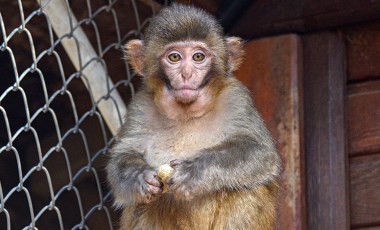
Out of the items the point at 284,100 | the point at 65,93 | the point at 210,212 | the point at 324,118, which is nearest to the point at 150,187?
the point at 210,212

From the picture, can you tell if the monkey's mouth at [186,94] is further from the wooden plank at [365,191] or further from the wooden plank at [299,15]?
the wooden plank at [365,191]

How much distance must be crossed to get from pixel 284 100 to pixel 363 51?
0.54 metres

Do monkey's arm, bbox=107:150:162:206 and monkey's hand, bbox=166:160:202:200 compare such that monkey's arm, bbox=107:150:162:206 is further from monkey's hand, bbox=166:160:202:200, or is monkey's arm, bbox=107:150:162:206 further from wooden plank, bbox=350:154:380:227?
wooden plank, bbox=350:154:380:227

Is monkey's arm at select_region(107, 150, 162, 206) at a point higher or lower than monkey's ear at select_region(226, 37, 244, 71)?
lower

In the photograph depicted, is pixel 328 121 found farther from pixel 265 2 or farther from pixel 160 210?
pixel 160 210

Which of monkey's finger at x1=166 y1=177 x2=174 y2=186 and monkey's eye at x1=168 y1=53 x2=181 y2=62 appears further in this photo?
monkey's eye at x1=168 y1=53 x2=181 y2=62

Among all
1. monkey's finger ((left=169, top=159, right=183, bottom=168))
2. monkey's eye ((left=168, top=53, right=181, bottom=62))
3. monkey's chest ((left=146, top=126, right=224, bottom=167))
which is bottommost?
monkey's finger ((left=169, top=159, right=183, bottom=168))

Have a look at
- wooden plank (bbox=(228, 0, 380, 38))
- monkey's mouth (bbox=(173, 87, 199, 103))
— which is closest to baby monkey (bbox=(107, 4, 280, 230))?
monkey's mouth (bbox=(173, 87, 199, 103))

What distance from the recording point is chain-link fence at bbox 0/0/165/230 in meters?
5.67

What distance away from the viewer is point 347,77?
572cm

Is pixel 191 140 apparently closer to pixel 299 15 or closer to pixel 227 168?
pixel 227 168

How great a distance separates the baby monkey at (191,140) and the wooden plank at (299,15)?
1.81 ft

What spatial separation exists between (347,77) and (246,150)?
3.52ft

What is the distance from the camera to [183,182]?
4.67m
